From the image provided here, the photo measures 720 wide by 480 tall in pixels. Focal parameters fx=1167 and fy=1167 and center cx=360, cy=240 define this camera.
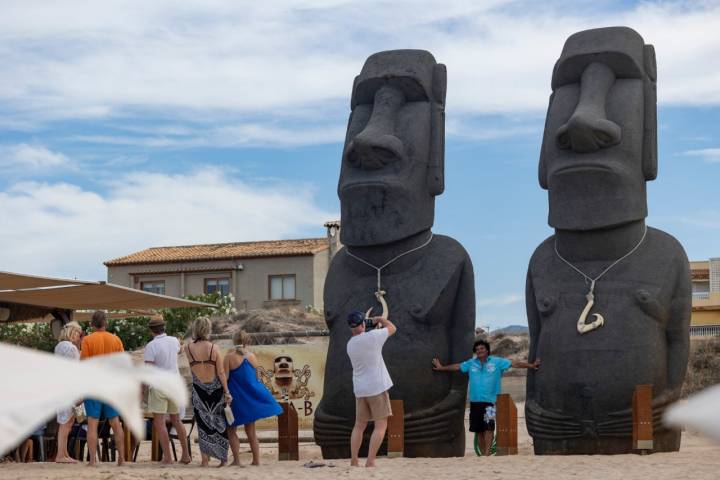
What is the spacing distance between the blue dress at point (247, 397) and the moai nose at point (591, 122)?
3753mm

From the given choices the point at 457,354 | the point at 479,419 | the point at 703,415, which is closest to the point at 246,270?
the point at 457,354

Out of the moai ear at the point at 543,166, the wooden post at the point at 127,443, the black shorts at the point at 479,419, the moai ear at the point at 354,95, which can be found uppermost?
the moai ear at the point at 354,95

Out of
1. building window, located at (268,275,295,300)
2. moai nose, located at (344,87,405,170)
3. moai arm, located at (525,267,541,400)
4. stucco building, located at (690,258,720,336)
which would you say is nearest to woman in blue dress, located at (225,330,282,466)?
moai nose, located at (344,87,405,170)

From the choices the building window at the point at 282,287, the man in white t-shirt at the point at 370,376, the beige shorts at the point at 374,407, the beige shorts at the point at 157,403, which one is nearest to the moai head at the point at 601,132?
the man in white t-shirt at the point at 370,376

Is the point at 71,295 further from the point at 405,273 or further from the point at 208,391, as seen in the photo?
the point at 405,273

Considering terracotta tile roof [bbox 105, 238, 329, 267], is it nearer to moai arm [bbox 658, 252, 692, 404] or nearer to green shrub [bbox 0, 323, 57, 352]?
green shrub [bbox 0, 323, 57, 352]

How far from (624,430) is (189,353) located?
408 cm

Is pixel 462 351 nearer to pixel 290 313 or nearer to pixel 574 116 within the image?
pixel 574 116

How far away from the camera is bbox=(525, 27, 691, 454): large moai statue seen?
432 inches

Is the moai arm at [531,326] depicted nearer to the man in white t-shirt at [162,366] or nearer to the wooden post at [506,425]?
the wooden post at [506,425]

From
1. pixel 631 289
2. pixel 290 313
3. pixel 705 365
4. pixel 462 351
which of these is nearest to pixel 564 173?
pixel 631 289

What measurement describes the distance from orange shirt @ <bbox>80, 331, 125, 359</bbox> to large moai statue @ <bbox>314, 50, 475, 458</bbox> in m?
2.38

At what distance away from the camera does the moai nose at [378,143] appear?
11742 mm

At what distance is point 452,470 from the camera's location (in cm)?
965
